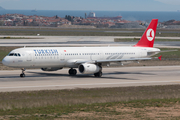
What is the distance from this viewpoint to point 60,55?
43750mm

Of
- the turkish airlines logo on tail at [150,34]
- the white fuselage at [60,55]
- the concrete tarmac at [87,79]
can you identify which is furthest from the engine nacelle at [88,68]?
the turkish airlines logo on tail at [150,34]

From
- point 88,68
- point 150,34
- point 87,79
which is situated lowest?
point 87,79

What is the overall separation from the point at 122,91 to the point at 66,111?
1179cm

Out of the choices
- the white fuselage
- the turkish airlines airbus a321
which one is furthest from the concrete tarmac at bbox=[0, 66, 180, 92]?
the white fuselage

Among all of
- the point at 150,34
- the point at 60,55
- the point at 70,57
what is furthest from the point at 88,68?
the point at 150,34

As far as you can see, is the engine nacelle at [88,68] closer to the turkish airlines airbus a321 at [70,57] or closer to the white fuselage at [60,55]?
the turkish airlines airbus a321 at [70,57]

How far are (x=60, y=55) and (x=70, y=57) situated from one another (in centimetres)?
160

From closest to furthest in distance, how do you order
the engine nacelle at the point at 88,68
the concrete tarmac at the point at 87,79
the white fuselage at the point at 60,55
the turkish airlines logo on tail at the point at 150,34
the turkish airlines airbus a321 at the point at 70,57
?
the concrete tarmac at the point at 87,79 < the white fuselage at the point at 60,55 < the turkish airlines airbus a321 at the point at 70,57 < the engine nacelle at the point at 88,68 < the turkish airlines logo on tail at the point at 150,34

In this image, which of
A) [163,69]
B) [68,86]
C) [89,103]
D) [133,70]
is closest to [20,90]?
[68,86]

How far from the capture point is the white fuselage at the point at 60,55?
41.2m

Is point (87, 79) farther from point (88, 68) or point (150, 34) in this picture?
point (150, 34)

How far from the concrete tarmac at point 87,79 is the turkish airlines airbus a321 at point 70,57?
1593 millimetres

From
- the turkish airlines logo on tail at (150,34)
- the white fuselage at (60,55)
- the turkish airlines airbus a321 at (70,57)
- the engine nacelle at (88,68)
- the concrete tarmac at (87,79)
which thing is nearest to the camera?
the concrete tarmac at (87,79)

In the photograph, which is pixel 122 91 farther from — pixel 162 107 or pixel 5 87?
pixel 5 87
